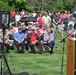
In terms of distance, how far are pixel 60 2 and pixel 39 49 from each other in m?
34.3

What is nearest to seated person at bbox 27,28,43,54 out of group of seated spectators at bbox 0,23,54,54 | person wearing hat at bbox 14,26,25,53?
group of seated spectators at bbox 0,23,54,54

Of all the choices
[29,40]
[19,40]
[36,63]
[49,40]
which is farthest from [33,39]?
[36,63]

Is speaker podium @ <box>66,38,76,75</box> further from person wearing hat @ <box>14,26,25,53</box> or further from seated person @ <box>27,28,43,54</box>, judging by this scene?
seated person @ <box>27,28,43,54</box>

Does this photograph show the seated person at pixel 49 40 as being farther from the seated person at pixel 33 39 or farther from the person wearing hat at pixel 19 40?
the person wearing hat at pixel 19 40

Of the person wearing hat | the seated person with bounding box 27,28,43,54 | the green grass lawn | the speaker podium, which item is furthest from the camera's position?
the seated person with bounding box 27,28,43,54

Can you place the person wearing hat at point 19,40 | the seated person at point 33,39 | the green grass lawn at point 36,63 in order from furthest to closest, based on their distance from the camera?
the seated person at point 33,39 → the person wearing hat at point 19,40 → the green grass lawn at point 36,63

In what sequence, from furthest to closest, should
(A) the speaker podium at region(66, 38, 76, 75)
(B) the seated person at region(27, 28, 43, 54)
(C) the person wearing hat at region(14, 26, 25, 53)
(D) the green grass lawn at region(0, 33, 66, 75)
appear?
(B) the seated person at region(27, 28, 43, 54)
(C) the person wearing hat at region(14, 26, 25, 53)
(D) the green grass lawn at region(0, 33, 66, 75)
(A) the speaker podium at region(66, 38, 76, 75)

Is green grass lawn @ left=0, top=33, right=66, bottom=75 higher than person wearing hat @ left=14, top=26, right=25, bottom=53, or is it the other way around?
person wearing hat @ left=14, top=26, right=25, bottom=53

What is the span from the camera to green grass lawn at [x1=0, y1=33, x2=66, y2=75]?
37.6 feet

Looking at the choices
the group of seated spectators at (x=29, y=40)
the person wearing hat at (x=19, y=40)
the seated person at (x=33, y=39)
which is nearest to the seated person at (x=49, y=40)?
the group of seated spectators at (x=29, y=40)

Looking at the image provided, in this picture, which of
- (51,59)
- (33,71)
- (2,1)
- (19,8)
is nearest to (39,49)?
(51,59)

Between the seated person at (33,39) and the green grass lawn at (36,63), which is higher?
the seated person at (33,39)

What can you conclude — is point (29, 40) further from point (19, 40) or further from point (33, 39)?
point (19, 40)

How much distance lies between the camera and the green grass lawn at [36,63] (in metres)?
11.4
